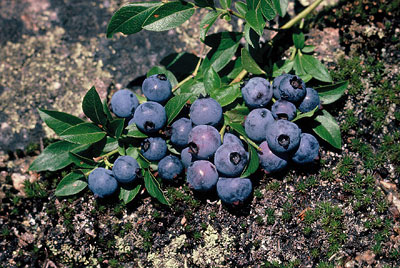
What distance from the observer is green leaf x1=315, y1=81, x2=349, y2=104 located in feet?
9.91

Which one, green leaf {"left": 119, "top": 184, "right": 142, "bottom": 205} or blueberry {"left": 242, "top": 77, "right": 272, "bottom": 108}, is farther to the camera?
green leaf {"left": 119, "top": 184, "right": 142, "bottom": 205}

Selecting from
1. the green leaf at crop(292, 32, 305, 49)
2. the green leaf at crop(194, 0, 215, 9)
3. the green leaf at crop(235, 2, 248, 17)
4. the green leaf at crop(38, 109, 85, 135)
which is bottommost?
the green leaf at crop(292, 32, 305, 49)

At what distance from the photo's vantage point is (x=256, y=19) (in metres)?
2.64

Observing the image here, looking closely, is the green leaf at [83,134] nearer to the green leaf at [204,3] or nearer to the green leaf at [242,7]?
the green leaf at [204,3]

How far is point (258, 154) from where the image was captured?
2.79 m

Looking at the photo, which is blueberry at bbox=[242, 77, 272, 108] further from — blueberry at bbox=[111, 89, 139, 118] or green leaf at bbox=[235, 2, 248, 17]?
blueberry at bbox=[111, 89, 139, 118]

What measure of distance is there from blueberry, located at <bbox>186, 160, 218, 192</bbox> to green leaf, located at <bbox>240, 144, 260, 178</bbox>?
22cm

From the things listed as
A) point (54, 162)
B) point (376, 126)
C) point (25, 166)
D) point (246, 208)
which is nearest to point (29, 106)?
point (25, 166)

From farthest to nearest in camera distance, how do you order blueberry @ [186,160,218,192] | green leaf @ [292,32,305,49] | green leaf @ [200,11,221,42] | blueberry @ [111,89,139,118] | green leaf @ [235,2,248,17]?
green leaf @ [292,32,305,49]
blueberry @ [111,89,139,118]
green leaf @ [235,2,248,17]
green leaf @ [200,11,221,42]
blueberry @ [186,160,218,192]

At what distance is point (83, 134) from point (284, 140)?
1530 millimetres

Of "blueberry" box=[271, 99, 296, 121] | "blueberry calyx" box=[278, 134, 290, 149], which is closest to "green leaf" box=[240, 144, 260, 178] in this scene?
"blueberry calyx" box=[278, 134, 290, 149]

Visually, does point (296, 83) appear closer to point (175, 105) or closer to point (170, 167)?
point (175, 105)

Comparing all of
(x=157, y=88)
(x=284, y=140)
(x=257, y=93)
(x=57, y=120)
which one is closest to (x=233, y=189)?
(x=284, y=140)

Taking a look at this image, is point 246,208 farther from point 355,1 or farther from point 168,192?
point 355,1
